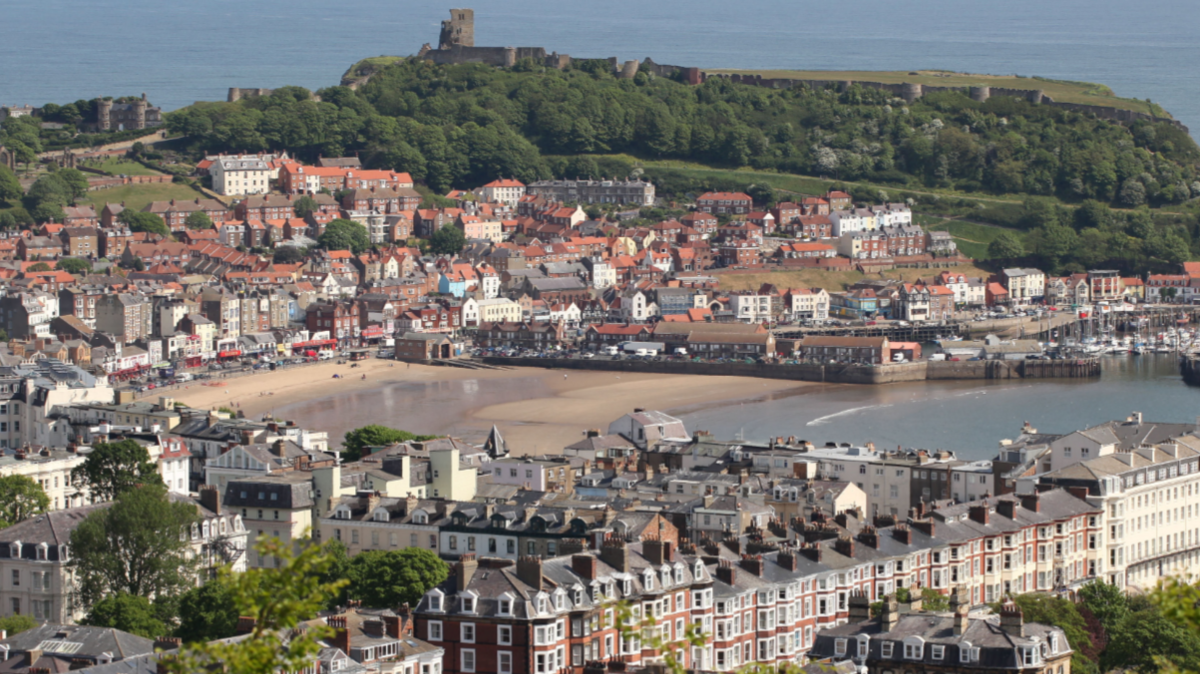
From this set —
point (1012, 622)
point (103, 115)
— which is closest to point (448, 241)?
point (103, 115)

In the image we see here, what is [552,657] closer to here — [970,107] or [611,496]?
[611,496]

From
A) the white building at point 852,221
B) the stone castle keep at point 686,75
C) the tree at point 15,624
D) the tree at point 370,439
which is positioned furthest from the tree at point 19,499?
the stone castle keep at point 686,75

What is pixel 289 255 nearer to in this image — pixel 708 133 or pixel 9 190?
pixel 9 190

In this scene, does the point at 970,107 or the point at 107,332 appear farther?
the point at 970,107

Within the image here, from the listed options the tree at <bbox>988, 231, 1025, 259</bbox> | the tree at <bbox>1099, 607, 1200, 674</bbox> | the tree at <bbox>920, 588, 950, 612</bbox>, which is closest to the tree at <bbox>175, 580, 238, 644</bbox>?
the tree at <bbox>920, 588, 950, 612</bbox>

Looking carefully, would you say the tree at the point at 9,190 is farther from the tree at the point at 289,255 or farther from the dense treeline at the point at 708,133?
the dense treeline at the point at 708,133

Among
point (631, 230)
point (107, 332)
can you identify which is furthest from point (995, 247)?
point (107, 332)
